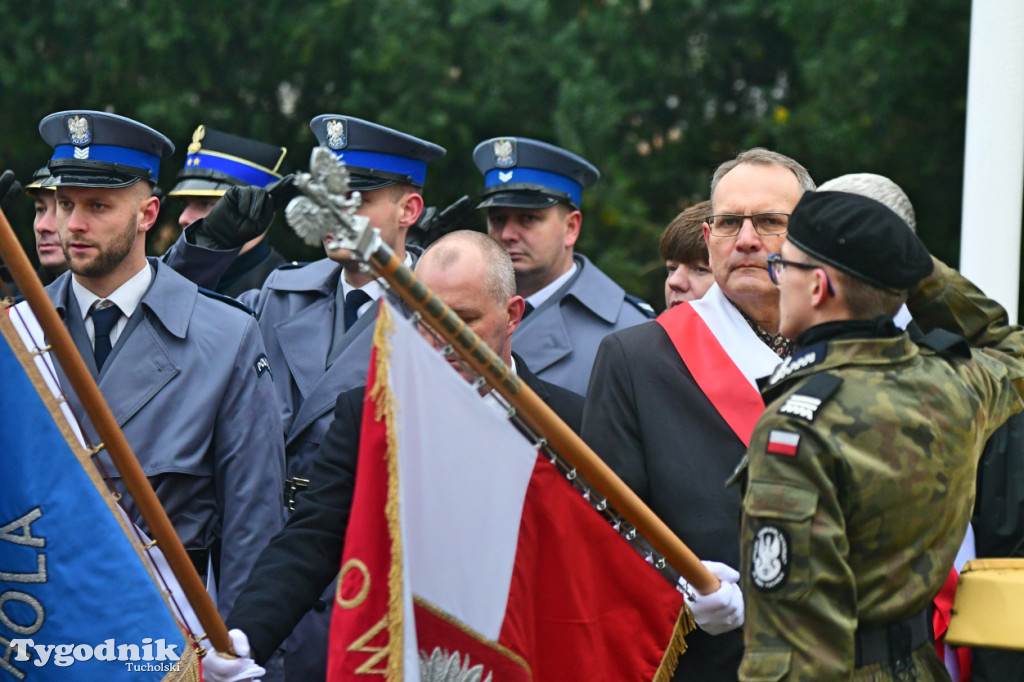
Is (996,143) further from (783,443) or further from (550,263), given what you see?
(783,443)

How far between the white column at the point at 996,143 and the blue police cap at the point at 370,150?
7.06 feet

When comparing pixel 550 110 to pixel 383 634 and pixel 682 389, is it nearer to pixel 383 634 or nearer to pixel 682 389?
pixel 682 389

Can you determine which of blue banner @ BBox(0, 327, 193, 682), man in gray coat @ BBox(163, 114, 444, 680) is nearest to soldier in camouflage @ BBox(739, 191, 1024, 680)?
blue banner @ BBox(0, 327, 193, 682)

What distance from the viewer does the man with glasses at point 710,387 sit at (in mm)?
3266

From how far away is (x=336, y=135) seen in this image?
4910 mm

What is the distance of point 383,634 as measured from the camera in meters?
2.72

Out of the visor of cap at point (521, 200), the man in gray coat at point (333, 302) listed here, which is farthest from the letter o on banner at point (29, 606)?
the visor of cap at point (521, 200)

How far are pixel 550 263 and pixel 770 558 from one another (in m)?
3.08

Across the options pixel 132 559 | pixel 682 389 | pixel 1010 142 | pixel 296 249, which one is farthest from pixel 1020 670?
pixel 296 249

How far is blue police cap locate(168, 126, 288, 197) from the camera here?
624cm

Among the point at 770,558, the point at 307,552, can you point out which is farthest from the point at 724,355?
the point at 307,552

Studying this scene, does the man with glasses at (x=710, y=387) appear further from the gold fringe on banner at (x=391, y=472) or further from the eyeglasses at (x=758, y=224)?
the gold fringe on banner at (x=391, y=472)

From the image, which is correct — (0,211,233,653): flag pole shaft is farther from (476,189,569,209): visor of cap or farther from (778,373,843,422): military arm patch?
(476,189,569,209): visor of cap

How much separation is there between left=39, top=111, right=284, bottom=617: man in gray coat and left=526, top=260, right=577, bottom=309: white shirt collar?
147 centimetres
